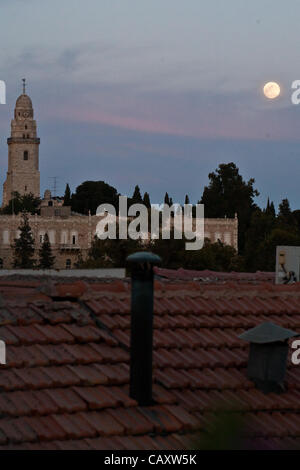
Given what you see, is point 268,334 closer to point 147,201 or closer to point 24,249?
point 24,249

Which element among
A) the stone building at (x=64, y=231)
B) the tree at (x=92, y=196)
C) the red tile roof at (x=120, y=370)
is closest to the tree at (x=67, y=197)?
the tree at (x=92, y=196)

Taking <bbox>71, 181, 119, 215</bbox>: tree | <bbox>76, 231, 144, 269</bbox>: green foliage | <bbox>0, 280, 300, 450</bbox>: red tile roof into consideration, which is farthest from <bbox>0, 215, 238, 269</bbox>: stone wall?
<bbox>0, 280, 300, 450</bbox>: red tile roof

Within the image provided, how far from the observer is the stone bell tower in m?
143

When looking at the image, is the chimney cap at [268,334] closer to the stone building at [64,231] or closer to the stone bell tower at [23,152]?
the stone building at [64,231]

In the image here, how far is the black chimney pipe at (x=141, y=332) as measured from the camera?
695 centimetres

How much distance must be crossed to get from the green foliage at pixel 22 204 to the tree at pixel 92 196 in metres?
5.45

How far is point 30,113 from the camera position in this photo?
142875 millimetres

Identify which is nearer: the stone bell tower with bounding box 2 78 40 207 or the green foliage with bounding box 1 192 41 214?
the green foliage with bounding box 1 192 41 214

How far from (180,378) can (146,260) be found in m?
1.05

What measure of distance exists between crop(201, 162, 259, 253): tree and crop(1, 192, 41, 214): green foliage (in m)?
25.5

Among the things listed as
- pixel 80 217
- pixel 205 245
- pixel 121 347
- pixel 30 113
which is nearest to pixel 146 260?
pixel 121 347

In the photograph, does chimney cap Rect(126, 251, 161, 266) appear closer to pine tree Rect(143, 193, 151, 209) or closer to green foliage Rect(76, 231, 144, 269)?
green foliage Rect(76, 231, 144, 269)

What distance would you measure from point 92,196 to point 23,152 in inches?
697
